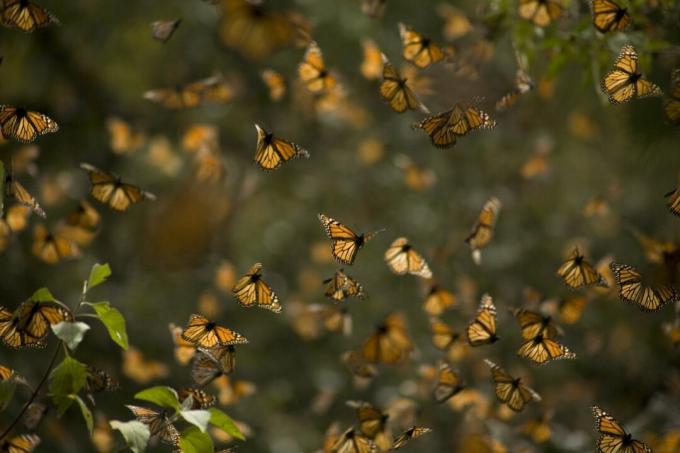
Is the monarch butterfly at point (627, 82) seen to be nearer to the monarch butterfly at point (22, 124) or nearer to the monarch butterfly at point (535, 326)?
the monarch butterfly at point (535, 326)

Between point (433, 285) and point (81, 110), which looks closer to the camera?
point (433, 285)

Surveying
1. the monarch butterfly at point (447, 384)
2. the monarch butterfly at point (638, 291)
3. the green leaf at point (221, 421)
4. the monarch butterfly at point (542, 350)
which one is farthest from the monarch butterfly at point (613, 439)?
the green leaf at point (221, 421)

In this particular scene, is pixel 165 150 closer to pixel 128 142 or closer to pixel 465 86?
pixel 128 142

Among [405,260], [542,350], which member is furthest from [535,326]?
[405,260]

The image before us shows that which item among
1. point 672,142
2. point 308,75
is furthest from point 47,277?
point 672,142

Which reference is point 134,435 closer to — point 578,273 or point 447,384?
point 447,384

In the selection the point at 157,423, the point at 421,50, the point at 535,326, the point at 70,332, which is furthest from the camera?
the point at 421,50
